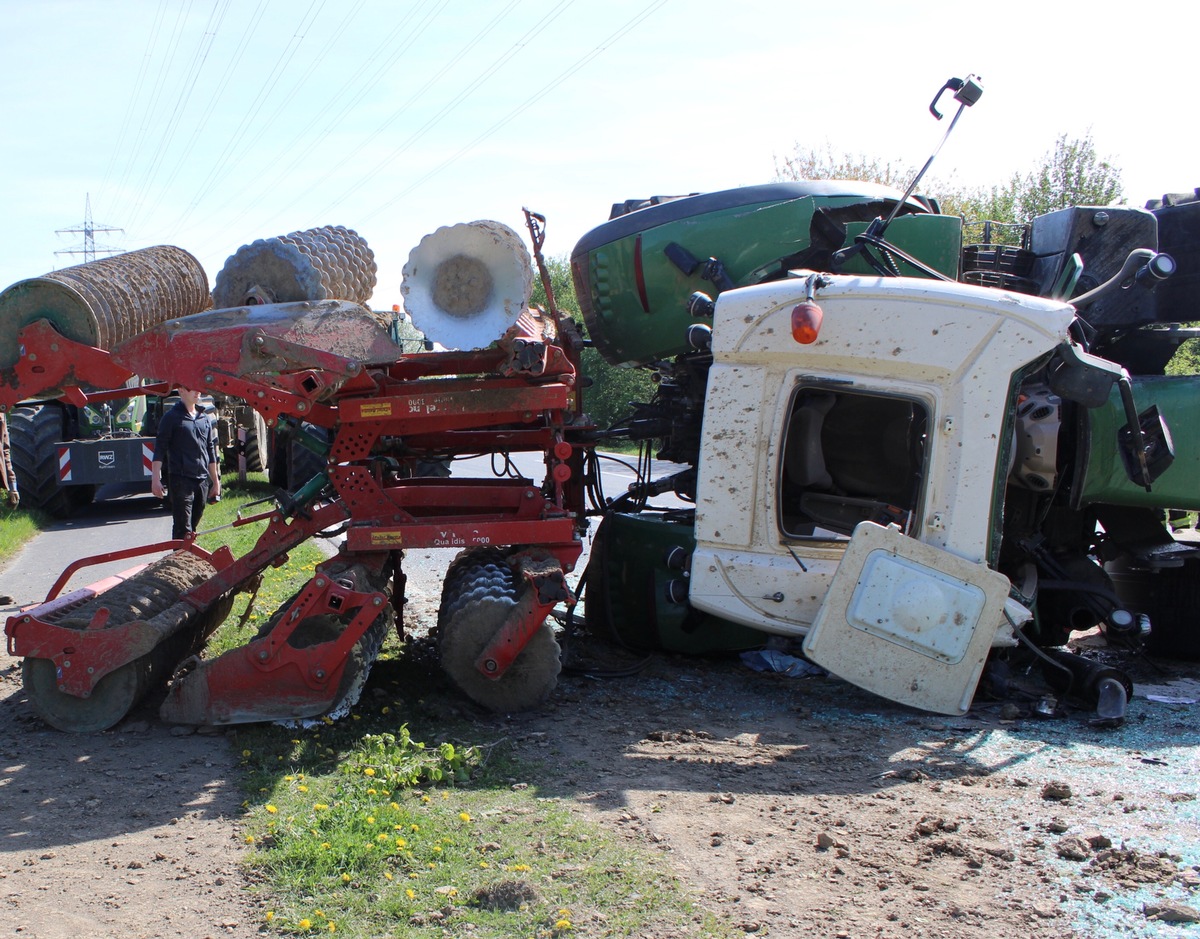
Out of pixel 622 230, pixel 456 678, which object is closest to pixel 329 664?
pixel 456 678

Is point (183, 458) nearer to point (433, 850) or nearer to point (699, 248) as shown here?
point (699, 248)

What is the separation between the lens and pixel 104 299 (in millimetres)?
5340

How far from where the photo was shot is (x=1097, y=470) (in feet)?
18.3

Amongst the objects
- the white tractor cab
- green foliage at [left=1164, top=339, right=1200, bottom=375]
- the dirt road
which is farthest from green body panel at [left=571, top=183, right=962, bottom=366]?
green foliage at [left=1164, top=339, right=1200, bottom=375]

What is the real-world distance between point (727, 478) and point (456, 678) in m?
1.56

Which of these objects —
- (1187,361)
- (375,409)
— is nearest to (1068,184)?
(1187,361)

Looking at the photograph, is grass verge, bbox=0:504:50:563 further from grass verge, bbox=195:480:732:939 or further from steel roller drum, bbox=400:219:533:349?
grass verge, bbox=195:480:732:939

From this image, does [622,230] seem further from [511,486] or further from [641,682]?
[641,682]

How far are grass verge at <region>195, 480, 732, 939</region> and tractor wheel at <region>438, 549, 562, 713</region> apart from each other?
215mm

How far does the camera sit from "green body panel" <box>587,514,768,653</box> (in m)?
6.13

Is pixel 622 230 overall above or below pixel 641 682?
above

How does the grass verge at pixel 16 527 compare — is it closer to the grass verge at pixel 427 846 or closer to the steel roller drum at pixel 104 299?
the steel roller drum at pixel 104 299

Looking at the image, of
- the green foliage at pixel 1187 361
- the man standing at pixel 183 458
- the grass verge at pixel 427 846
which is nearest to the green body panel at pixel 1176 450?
the grass verge at pixel 427 846

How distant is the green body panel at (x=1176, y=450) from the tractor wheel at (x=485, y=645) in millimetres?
2781
